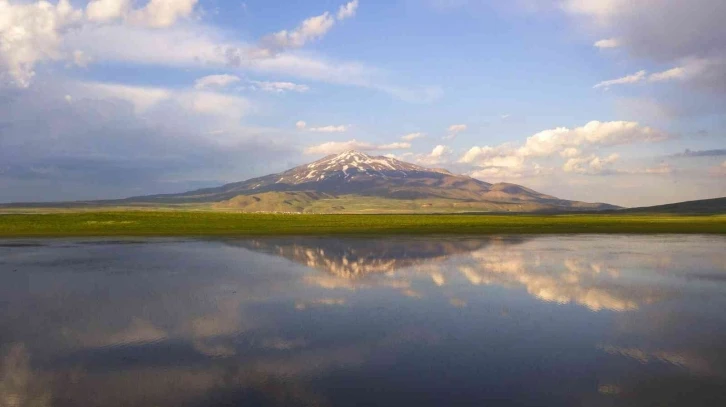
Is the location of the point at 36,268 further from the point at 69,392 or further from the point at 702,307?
the point at 702,307

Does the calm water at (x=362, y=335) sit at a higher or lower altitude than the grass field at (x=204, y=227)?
lower

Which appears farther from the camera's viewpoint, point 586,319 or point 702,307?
point 702,307


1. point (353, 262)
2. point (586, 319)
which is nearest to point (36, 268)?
point (353, 262)

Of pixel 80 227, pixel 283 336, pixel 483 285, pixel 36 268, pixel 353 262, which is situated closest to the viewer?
pixel 283 336

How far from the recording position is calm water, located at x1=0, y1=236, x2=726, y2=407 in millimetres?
13677

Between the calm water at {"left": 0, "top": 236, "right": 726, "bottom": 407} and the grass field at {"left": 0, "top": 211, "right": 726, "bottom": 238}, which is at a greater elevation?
the grass field at {"left": 0, "top": 211, "right": 726, "bottom": 238}

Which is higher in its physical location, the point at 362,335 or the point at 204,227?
the point at 204,227

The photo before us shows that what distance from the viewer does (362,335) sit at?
62.5ft

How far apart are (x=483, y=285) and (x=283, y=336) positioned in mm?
14686

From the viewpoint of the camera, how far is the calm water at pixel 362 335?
13.7 meters

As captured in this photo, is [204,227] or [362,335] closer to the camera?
[362,335]

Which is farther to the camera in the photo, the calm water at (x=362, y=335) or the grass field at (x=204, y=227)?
the grass field at (x=204, y=227)

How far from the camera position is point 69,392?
534 inches

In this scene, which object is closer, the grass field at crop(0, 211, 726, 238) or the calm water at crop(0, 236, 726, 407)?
the calm water at crop(0, 236, 726, 407)
